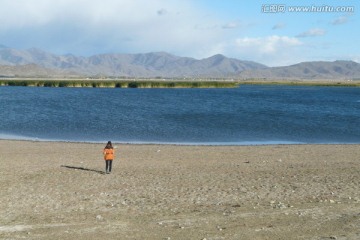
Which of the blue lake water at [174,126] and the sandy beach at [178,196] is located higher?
the sandy beach at [178,196]

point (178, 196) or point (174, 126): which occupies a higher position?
point (178, 196)

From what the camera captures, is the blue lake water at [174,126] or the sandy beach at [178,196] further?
the blue lake water at [174,126]

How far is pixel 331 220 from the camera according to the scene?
14.1m

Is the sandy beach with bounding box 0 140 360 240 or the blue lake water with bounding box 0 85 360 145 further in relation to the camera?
the blue lake water with bounding box 0 85 360 145

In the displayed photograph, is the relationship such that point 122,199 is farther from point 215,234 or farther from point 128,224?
point 215,234

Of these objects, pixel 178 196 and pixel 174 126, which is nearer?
pixel 178 196

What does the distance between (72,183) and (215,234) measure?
8.40m

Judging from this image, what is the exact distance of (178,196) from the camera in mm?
17344

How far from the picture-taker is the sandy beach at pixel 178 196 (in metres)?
13.3

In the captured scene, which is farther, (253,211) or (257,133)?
(257,133)

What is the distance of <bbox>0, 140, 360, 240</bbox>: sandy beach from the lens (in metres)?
13.3

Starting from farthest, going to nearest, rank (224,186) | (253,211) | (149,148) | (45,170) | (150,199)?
(149,148)
(45,170)
(224,186)
(150,199)
(253,211)

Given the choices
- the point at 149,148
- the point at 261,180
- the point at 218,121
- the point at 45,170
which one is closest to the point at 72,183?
the point at 45,170

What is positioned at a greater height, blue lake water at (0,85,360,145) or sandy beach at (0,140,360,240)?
sandy beach at (0,140,360,240)
